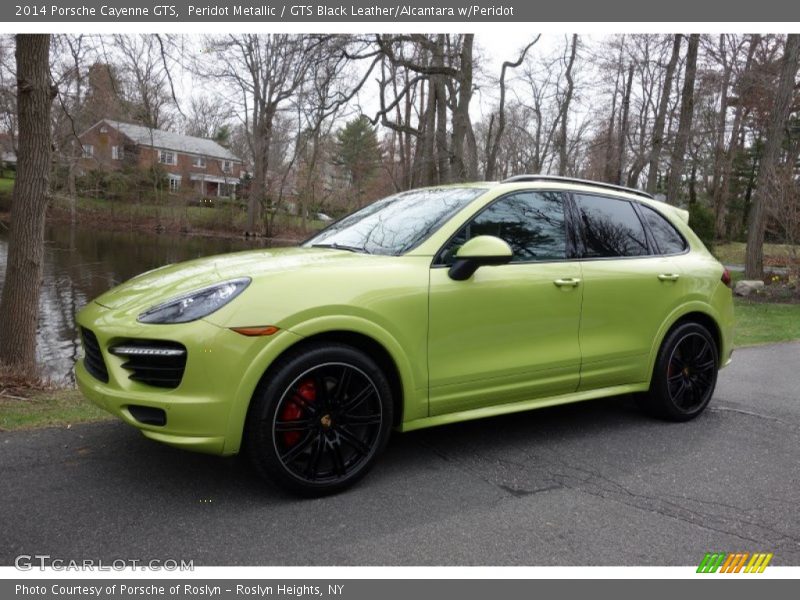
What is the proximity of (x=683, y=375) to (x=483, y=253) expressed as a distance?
2401mm

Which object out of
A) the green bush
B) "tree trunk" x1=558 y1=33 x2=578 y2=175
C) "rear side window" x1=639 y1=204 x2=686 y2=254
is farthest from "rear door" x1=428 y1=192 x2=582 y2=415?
"tree trunk" x1=558 y1=33 x2=578 y2=175

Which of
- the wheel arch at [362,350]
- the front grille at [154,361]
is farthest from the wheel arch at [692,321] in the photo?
the front grille at [154,361]

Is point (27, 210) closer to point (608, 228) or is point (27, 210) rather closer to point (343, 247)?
point (343, 247)

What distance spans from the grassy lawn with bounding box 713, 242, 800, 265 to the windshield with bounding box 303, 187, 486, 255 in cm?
1917

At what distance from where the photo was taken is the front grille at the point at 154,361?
2.94 metres

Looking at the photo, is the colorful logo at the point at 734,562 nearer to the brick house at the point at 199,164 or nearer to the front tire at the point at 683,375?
the front tire at the point at 683,375

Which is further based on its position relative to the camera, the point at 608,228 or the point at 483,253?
the point at 608,228

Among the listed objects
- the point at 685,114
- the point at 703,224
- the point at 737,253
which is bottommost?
the point at 737,253

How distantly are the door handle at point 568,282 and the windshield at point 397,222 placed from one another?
770 mm

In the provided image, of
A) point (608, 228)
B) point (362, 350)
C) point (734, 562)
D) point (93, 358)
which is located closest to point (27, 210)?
point (93, 358)

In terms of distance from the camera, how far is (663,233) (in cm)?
496

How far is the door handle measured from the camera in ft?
13.3

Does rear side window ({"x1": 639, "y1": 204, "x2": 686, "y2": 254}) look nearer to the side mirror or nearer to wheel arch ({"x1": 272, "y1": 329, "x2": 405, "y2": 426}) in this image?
the side mirror

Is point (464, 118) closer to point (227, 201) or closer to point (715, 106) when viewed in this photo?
point (715, 106)
